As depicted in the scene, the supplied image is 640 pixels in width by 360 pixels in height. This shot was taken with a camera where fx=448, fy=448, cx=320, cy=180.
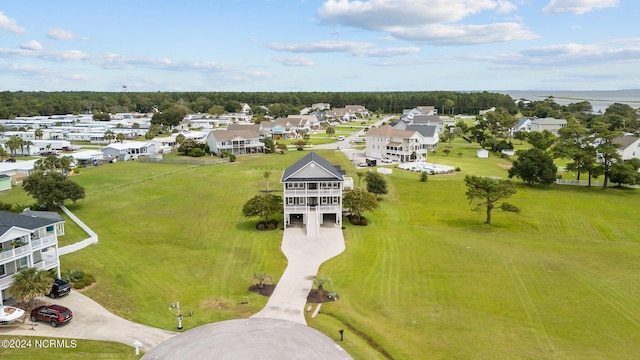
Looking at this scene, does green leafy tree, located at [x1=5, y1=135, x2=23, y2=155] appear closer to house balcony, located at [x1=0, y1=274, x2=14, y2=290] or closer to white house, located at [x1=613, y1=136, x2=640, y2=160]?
house balcony, located at [x1=0, y1=274, x2=14, y2=290]

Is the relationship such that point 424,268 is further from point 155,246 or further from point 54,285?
point 54,285

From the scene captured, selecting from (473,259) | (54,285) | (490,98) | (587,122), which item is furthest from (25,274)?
(490,98)

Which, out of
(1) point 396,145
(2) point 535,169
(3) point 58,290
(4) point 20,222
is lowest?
(3) point 58,290

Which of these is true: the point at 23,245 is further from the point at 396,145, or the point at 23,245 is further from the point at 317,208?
the point at 396,145

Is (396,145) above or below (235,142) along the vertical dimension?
below

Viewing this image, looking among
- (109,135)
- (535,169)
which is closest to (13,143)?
(109,135)

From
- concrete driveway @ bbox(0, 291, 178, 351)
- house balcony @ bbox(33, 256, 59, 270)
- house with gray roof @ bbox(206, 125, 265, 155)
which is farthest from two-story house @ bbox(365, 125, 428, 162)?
concrete driveway @ bbox(0, 291, 178, 351)

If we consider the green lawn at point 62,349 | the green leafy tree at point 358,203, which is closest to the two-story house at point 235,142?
the green leafy tree at point 358,203
